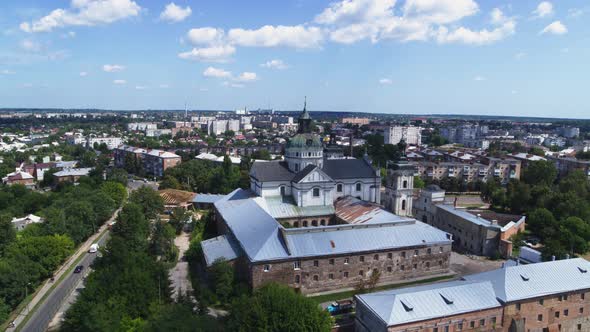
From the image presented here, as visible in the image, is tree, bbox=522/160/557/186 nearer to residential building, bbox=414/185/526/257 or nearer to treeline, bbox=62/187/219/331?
residential building, bbox=414/185/526/257

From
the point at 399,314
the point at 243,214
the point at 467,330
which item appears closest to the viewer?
the point at 399,314

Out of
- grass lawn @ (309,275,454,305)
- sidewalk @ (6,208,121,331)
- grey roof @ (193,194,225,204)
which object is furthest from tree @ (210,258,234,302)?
grey roof @ (193,194,225,204)

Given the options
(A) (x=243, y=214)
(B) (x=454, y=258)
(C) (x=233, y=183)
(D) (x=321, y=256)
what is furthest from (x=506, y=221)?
(C) (x=233, y=183)

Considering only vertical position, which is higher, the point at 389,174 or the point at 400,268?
the point at 389,174

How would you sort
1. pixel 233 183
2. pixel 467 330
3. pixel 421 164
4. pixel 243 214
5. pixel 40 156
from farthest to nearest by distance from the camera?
pixel 40 156, pixel 421 164, pixel 233 183, pixel 243 214, pixel 467 330

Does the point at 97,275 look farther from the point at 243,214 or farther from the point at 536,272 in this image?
the point at 536,272

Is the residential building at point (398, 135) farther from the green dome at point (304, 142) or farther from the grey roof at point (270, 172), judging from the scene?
the grey roof at point (270, 172)

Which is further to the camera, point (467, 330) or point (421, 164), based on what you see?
point (421, 164)

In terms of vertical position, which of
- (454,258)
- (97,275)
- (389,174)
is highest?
(389,174)
